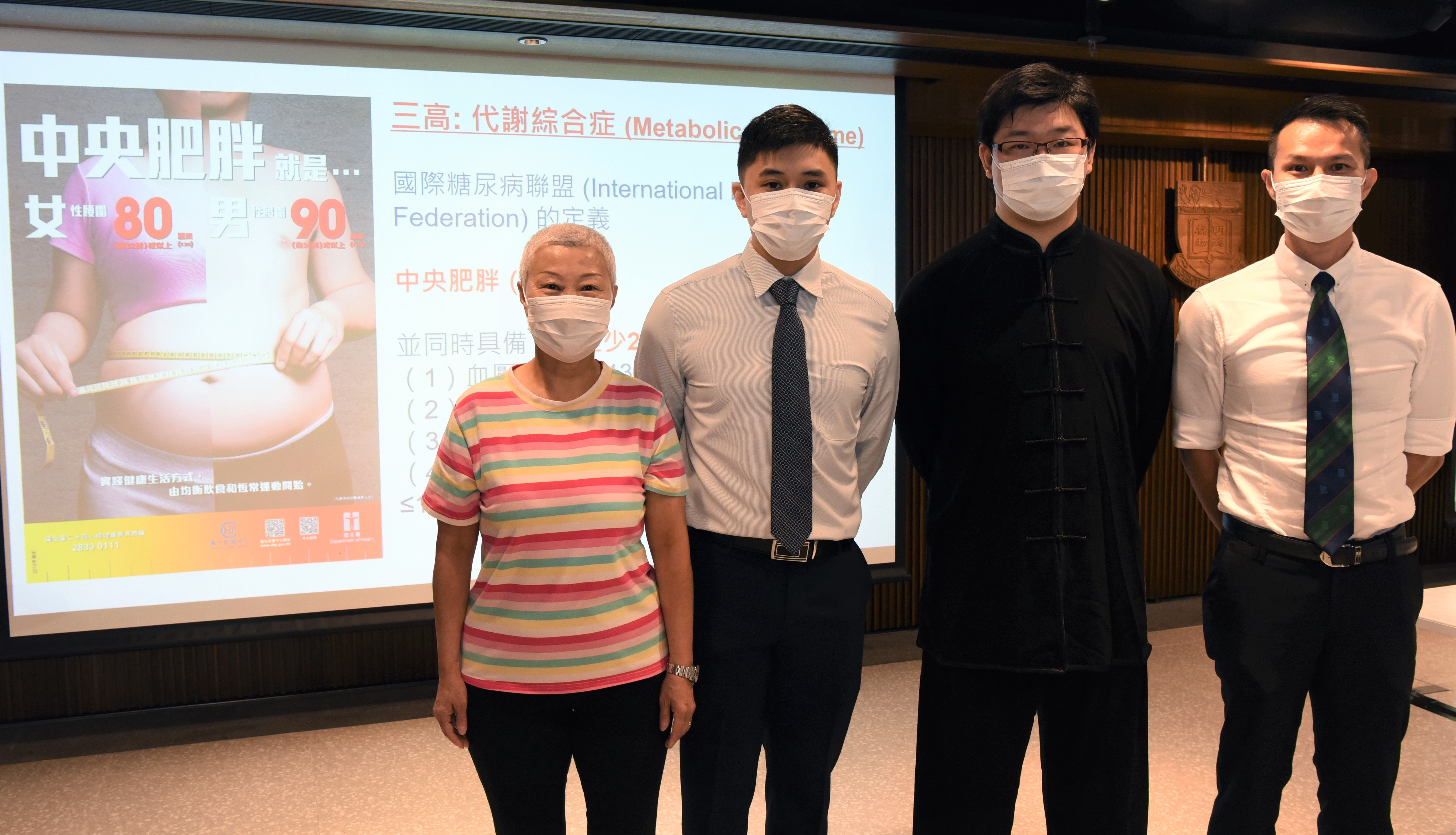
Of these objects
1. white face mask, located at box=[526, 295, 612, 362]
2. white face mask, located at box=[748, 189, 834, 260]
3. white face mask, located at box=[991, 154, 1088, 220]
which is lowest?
white face mask, located at box=[526, 295, 612, 362]

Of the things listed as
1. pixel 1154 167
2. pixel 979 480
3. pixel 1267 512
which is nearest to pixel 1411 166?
pixel 1154 167

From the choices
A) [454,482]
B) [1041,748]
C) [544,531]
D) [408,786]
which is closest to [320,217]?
[408,786]

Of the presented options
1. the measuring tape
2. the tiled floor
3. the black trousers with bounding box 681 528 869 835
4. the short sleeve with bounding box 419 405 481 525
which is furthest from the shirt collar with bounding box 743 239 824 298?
the measuring tape

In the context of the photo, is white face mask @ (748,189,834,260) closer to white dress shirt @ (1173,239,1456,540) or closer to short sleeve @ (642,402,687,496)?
short sleeve @ (642,402,687,496)

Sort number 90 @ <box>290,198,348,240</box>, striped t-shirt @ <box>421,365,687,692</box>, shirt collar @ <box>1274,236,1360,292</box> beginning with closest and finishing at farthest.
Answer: striped t-shirt @ <box>421,365,687,692</box> < shirt collar @ <box>1274,236,1360,292</box> < number 90 @ <box>290,198,348,240</box>

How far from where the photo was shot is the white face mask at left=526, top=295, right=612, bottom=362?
157cm

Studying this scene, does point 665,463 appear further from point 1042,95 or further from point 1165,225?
point 1165,225

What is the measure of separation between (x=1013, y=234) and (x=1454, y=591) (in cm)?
256

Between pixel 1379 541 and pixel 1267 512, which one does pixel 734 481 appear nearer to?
pixel 1267 512

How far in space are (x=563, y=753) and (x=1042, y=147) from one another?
1414 millimetres

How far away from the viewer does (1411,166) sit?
5.31 meters

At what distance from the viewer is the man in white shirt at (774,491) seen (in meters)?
1.69

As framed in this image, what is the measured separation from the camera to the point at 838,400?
5.77 feet

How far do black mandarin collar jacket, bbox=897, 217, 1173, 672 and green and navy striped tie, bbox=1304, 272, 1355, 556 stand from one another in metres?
0.38
